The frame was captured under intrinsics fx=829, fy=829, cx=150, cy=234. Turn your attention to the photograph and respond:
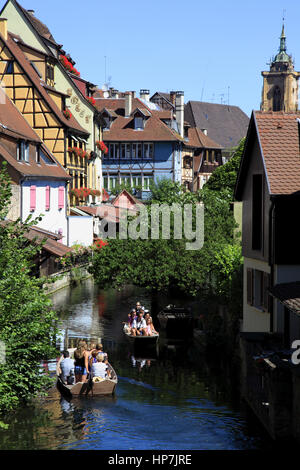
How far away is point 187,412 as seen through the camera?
2175 cm

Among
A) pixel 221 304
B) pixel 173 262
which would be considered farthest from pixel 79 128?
pixel 221 304

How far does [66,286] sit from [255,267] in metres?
25.1

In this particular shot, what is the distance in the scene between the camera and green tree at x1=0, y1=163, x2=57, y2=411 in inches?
712

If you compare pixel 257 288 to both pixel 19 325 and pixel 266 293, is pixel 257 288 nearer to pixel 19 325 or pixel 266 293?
pixel 266 293

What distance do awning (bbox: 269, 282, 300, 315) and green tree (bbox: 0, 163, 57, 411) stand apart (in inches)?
207

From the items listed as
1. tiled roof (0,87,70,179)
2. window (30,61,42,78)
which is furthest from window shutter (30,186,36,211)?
window (30,61,42,78)

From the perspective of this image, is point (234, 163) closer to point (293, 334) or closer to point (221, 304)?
point (221, 304)

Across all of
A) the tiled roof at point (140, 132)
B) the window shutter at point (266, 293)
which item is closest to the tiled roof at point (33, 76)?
the tiled roof at point (140, 132)

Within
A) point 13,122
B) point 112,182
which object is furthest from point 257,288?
point 112,182

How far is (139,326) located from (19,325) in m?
14.8

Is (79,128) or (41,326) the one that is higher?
(79,128)

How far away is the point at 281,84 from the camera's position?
6265 inches

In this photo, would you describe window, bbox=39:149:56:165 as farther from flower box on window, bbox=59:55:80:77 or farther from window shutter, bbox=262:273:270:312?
window shutter, bbox=262:273:270:312

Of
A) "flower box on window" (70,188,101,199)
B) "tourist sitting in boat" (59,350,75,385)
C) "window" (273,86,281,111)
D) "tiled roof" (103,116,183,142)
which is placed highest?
"window" (273,86,281,111)
